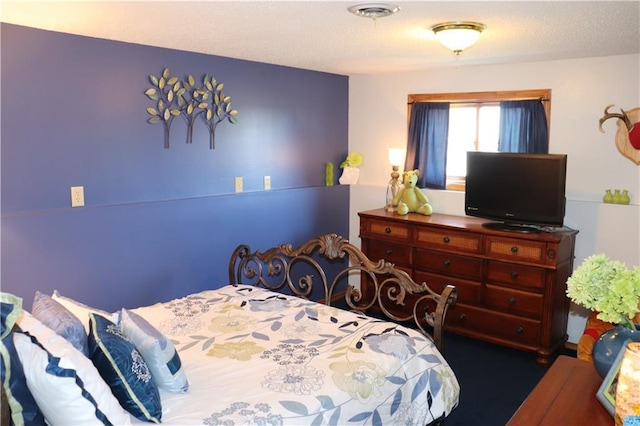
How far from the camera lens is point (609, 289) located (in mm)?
1854

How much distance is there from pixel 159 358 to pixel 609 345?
5.38 ft

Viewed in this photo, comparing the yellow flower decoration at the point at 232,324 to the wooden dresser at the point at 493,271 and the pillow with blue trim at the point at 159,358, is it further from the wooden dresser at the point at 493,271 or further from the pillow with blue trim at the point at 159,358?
the wooden dresser at the point at 493,271

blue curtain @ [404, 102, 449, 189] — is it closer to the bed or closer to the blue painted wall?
the blue painted wall

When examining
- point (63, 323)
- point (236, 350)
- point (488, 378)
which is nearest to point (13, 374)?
point (63, 323)

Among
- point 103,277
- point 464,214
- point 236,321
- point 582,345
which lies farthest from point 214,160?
point 582,345

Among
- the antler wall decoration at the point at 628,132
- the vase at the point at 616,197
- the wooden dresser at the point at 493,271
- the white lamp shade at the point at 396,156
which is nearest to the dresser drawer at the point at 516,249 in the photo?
the wooden dresser at the point at 493,271

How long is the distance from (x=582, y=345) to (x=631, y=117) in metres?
1.83

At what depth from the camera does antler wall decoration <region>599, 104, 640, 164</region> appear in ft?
12.7

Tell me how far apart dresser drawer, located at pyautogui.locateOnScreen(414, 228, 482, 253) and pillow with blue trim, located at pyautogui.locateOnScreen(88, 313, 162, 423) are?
2.97m

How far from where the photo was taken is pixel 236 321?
280 centimetres

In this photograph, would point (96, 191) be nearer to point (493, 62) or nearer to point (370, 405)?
point (370, 405)

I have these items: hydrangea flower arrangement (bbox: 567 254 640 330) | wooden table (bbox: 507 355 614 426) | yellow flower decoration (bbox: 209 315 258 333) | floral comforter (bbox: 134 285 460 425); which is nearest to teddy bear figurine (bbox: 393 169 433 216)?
floral comforter (bbox: 134 285 460 425)

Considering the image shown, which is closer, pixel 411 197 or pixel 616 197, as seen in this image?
pixel 616 197

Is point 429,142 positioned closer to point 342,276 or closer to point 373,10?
point 342,276
